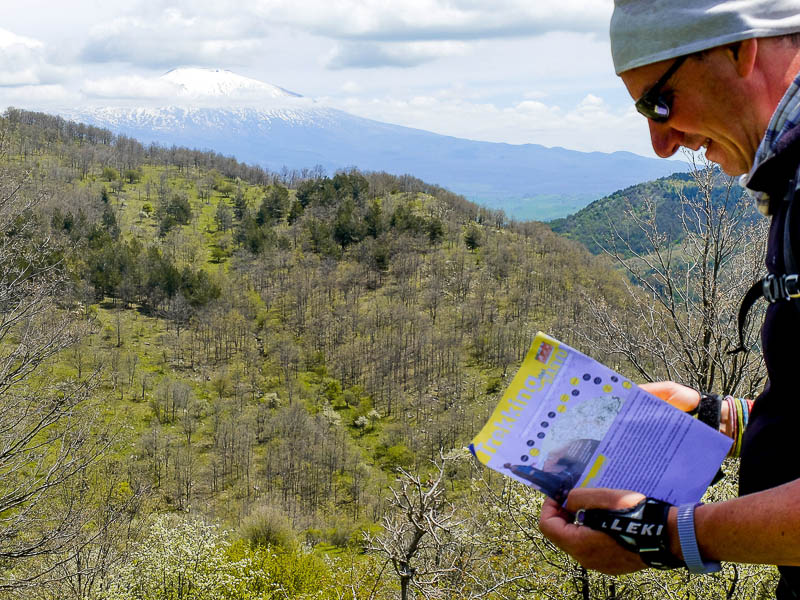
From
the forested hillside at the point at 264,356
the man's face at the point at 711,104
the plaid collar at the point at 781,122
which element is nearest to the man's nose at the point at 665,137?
the man's face at the point at 711,104

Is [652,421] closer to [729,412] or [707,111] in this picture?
[729,412]

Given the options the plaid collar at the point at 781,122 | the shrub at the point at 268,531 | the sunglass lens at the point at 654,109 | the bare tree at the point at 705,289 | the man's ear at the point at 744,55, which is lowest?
the shrub at the point at 268,531

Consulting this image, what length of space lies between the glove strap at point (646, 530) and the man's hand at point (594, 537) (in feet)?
0.05

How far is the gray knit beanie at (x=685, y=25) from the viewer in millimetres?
1045

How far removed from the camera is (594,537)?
3.82 feet

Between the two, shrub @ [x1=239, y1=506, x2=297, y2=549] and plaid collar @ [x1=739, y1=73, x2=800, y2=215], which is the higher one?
plaid collar @ [x1=739, y1=73, x2=800, y2=215]

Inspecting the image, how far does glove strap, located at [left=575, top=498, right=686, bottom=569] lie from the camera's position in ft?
3.57

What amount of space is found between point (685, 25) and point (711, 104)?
147mm

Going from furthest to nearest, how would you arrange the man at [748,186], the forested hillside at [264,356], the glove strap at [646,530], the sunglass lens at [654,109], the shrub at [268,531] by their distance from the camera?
the shrub at [268,531] → the forested hillside at [264,356] → the sunglass lens at [654,109] → the glove strap at [646,530] → the man at [748,186]

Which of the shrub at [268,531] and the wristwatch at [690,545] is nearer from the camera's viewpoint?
the wristwatch at [690,545]

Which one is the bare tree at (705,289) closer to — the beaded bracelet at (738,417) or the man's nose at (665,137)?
the beaded bracelet at (738,417)

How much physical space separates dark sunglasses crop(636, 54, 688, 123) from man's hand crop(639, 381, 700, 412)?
627 mm

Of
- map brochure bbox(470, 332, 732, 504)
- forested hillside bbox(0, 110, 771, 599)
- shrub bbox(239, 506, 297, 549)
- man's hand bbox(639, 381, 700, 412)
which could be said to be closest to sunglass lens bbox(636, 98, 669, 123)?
map brochure bbox(470, 332, 732, 504)

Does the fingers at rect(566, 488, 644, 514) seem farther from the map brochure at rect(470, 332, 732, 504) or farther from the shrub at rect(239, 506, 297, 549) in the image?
the shrub at rect(239, 506, 297, 549)
